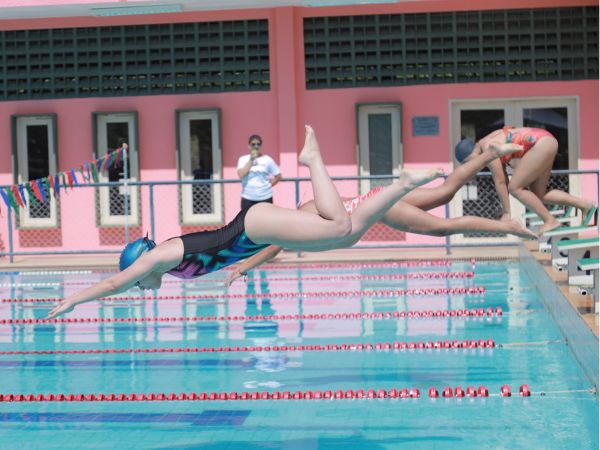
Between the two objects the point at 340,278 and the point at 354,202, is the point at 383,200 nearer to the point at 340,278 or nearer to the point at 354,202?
the point at 354,202

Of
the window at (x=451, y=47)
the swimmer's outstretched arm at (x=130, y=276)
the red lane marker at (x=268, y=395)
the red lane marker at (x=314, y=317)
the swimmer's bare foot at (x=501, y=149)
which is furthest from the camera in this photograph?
the window at (x=451, y=47)

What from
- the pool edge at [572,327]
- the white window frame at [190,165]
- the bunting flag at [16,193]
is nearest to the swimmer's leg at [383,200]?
the pool edge at [572,327]

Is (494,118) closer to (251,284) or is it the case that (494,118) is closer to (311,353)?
(251,284)

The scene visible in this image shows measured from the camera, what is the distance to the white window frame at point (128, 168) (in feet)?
57.9

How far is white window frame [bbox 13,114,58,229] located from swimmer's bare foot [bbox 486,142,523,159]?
39.2 feet

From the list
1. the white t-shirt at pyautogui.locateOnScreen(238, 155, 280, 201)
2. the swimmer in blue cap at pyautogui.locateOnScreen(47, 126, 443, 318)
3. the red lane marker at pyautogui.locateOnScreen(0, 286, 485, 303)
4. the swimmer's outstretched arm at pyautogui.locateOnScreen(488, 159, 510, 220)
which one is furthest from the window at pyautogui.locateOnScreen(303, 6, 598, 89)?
the swimmer in blue cap at pyautogui.locateOnScreen(47, 126, 443, 318)

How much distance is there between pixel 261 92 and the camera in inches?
687

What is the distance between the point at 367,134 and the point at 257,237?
11.5m

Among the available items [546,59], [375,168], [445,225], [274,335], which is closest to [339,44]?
[375,168]

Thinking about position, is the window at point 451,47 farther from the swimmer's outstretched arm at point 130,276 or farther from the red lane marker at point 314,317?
the swimmer's outstretched arm at point 130,276

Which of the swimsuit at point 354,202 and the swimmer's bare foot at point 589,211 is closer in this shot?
the swimsuit at point 354,202

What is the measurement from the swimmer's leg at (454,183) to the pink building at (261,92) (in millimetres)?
8953

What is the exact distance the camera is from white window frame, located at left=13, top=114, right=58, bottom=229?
58.2ft

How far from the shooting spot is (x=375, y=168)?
17406mm
